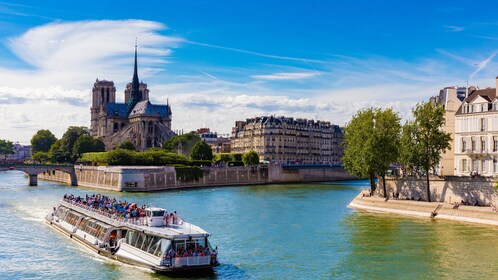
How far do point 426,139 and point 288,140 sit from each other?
88.3m

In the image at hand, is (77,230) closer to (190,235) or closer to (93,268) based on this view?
(93,268)

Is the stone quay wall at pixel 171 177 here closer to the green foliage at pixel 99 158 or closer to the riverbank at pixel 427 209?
the green foliage at pixel 99 158

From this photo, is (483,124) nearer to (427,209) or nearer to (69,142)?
(427,209)

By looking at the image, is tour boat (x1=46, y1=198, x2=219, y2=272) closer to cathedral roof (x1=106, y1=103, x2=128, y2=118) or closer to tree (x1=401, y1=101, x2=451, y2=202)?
tree (x1=401, y1=101, x2=451, y2=202)

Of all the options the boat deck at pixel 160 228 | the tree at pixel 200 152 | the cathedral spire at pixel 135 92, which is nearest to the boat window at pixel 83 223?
the boat deck at pixel 160 228

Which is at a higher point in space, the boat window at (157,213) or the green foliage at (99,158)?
the green foliage at (99,158)

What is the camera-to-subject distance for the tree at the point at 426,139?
47812 mm

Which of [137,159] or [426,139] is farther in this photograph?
[137,159]

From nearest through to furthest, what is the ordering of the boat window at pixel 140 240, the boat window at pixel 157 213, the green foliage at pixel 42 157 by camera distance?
1. the boat window at pixel 140 240
2. the boat window at pixel 157 213
3. the green foliage at pixel 42 157

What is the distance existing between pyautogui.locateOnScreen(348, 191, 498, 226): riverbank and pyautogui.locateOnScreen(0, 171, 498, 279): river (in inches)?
46.0

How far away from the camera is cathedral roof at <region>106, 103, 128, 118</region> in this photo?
180000 millimetres

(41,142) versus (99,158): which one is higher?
(41,142)

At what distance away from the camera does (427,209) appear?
4562 cm

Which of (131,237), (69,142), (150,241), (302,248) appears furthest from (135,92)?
(150,241)
